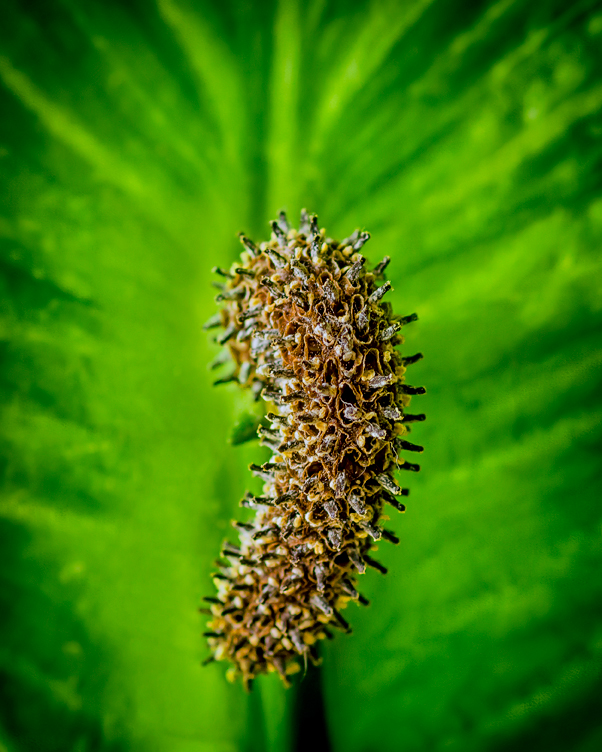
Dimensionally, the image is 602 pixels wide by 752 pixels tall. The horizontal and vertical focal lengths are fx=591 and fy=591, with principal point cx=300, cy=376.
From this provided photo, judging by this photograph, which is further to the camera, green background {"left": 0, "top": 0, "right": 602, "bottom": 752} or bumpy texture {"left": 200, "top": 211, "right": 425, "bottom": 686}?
green background {"left": 0, "top": 0, "right": 602, "bottom": 752}

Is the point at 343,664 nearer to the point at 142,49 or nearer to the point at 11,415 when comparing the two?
the point at 11,415

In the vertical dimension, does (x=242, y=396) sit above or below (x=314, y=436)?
above

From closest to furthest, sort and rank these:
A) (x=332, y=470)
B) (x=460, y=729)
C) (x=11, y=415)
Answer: (x=332, y=470)
(x=11, y=415)
(x=460, y=729)

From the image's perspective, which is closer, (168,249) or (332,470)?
(332,470)

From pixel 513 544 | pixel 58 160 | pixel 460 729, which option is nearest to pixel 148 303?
pixel 58 160

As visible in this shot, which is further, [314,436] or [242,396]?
[242,396]
